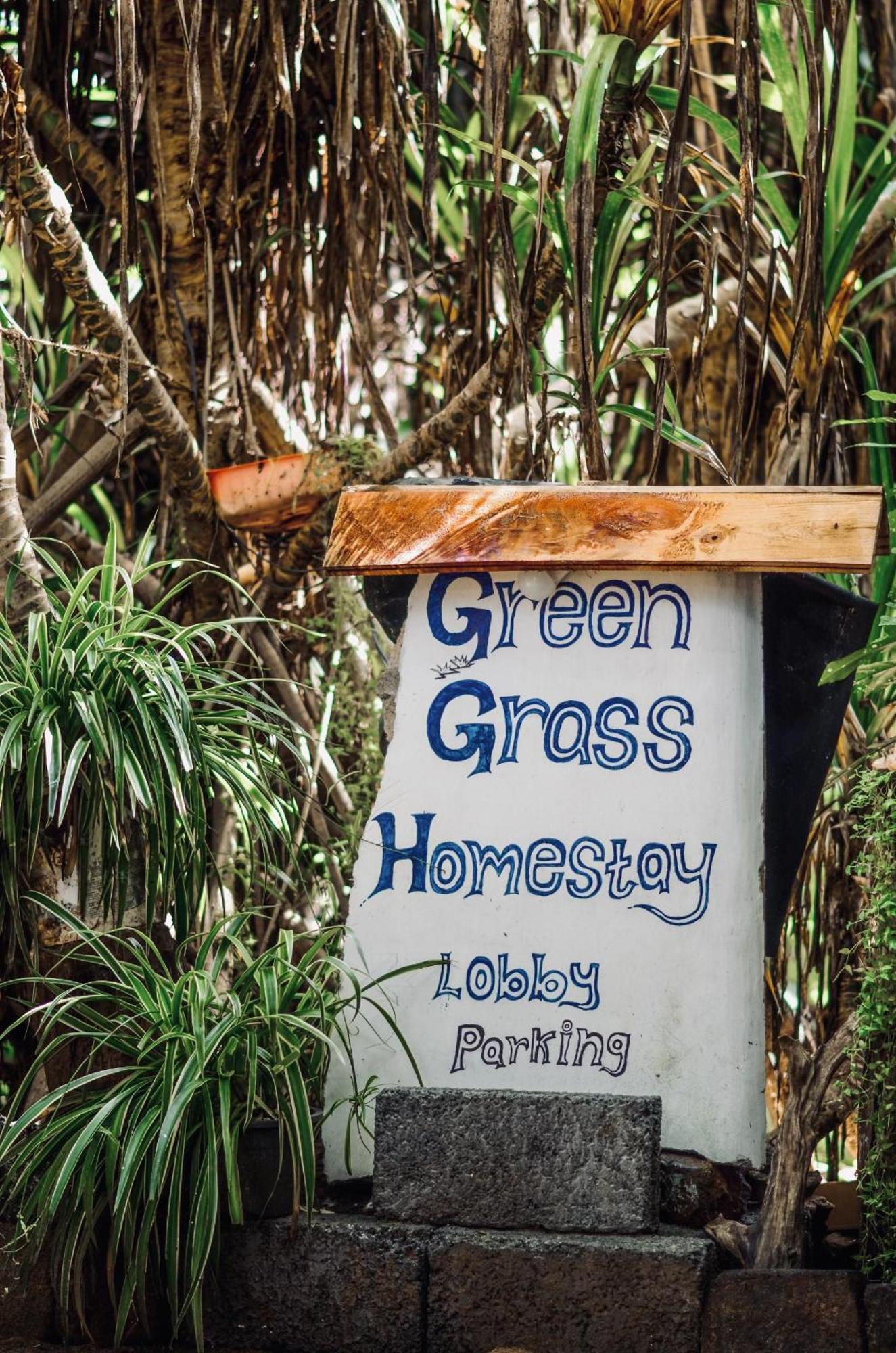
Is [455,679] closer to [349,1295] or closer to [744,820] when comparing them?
[744,820]

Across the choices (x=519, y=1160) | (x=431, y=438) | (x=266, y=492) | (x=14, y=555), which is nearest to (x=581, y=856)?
(x=519, y=1160)

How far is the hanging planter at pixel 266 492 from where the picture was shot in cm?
413

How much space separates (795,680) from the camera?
312 cm

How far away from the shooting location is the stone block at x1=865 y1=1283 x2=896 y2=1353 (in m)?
2.48

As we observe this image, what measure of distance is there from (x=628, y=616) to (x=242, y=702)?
0.76m

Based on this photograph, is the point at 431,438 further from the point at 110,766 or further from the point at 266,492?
the point at 110,766

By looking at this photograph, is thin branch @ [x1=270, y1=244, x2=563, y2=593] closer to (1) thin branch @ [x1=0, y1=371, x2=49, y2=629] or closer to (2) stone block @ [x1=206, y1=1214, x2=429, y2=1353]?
(1) thin branch @ [x1=0, y1=371, x2=49, y2=629]

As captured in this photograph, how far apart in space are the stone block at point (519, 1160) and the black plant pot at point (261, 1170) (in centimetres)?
17

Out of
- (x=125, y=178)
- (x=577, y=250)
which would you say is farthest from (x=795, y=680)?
(x=125, y=178)

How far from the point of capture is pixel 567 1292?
2586 mm

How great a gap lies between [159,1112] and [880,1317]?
3.84 feet

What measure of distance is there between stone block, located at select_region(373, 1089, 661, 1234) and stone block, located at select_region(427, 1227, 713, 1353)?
4 centimetres

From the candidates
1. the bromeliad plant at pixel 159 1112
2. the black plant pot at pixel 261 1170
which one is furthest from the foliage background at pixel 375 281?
the black plant pot at pixel 261 1170

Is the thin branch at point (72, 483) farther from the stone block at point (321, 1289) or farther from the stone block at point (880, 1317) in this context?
the stone block at point (880, 1317)
